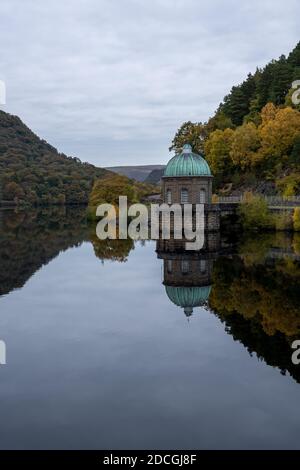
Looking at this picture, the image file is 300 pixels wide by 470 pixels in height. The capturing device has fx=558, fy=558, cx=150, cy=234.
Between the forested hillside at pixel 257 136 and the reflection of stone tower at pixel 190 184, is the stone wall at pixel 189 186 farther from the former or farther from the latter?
the forested hillside at pixel 257 136

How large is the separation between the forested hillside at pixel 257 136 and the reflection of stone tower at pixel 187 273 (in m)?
21.7

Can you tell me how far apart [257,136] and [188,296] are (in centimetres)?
→ 4630

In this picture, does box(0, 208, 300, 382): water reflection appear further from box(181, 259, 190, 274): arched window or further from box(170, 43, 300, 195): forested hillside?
box(170, 43, 300, 195): forested hillside

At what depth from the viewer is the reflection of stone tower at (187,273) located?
26430 mm

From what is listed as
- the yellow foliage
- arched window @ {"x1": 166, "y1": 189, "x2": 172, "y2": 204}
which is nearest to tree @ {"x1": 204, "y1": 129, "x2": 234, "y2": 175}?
arched window @ {"x1": 166, "y1": 189, "x2": 172, "y2": 204}

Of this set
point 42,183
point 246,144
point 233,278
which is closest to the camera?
point 233,278

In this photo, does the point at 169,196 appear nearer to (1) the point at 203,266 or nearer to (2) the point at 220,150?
(1) the point at 203,266

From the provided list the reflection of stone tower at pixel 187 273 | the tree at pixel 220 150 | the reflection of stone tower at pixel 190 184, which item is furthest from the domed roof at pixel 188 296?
the tree at pixel 220 150

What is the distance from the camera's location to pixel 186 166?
53969 millimetres

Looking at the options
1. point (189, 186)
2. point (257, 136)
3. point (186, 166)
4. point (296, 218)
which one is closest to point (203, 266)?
point (189, 186)

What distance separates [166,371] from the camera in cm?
1669
